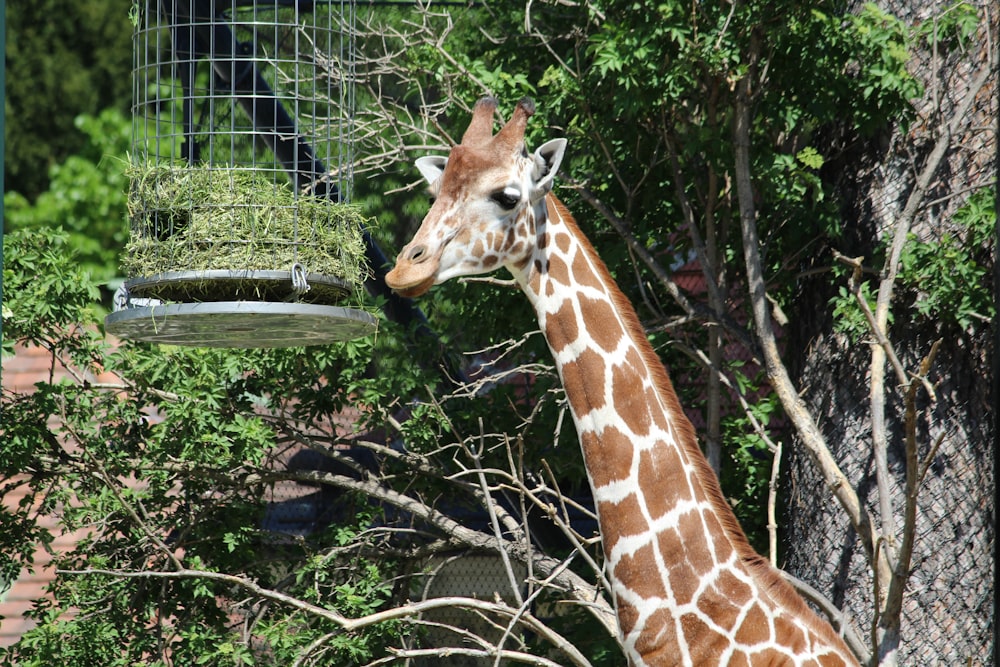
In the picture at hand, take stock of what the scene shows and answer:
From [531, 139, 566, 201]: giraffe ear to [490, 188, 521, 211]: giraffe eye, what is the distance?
72 millimetres

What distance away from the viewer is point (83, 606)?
572 centimetres

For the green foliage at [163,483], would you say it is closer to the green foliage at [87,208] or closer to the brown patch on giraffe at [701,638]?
the brown patch on giraffe at [701,638]

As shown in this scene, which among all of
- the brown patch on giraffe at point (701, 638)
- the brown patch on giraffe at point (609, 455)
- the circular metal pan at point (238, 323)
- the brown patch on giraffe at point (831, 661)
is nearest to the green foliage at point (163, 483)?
the circular metal pan at point (238, 323)

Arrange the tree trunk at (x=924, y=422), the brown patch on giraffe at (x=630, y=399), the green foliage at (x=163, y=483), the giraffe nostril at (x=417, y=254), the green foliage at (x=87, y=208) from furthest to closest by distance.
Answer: the green foliage at (x=87, y=208), the green foliage at (x=163, y=483), the tree trunk at (x=924, y=422), the brown patch on giraffe at (x=630, y=399), the giraffe nostril at (x=417, y=254)

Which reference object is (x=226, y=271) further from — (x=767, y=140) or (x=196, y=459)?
(x=767, y=140)

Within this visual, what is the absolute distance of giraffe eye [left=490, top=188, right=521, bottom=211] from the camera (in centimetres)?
350

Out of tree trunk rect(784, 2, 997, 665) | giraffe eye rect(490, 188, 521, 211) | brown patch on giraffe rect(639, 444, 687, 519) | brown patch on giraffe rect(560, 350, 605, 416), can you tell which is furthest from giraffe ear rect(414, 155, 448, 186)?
tree trunk rect(784, 2, 997, 665)

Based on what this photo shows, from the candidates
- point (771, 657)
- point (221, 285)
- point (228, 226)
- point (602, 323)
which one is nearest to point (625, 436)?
point (602, 323)

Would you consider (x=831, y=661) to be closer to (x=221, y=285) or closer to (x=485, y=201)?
(x=485, y=201)

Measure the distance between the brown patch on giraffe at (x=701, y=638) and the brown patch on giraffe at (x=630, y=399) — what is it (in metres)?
0.55

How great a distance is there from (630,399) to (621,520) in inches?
13.8

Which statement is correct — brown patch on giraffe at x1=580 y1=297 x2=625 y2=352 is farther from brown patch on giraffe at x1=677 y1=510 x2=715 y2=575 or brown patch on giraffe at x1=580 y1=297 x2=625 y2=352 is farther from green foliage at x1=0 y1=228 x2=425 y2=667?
green foliage at x1=0 y1=228 x2=425 y2=667

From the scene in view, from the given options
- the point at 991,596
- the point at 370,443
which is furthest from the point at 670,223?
the point at 991,596

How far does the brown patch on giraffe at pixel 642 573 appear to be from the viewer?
3.43 m
